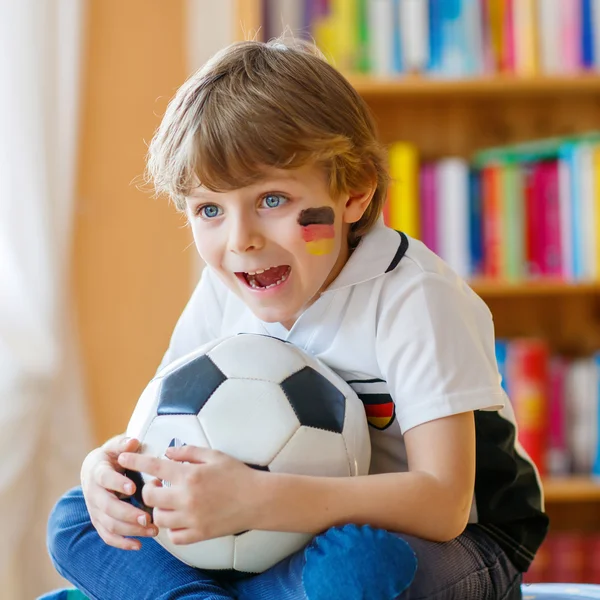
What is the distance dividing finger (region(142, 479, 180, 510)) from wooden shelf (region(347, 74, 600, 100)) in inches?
50.7

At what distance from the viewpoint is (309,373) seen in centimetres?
99

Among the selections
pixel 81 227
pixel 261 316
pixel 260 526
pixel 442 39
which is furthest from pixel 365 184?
pixel 81 227

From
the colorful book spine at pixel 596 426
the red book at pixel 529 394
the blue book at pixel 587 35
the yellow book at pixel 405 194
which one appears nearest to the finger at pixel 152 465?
the yellow book at pixel 405 194

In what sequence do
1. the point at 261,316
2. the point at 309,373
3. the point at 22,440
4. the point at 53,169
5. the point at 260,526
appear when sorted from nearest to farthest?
1. the point at 260,526
2. the point at 309,373
3. the point at 261,316
4. the point at 22,440
5. the point at 53,169

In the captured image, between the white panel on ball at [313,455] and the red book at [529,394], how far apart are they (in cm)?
118

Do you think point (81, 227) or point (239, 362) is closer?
point (239, 362)

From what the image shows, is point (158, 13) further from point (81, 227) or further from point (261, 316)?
point (261, 316)

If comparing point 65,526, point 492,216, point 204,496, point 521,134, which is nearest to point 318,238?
point 204,496

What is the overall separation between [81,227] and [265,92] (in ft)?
4.07

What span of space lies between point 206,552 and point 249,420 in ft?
0.47

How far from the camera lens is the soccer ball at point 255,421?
91 cm

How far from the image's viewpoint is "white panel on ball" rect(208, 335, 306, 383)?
96 cm

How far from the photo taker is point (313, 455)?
923 mm

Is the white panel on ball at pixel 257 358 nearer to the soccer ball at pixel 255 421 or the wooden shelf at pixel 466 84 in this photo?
the soccer ball at pixel 255 421
